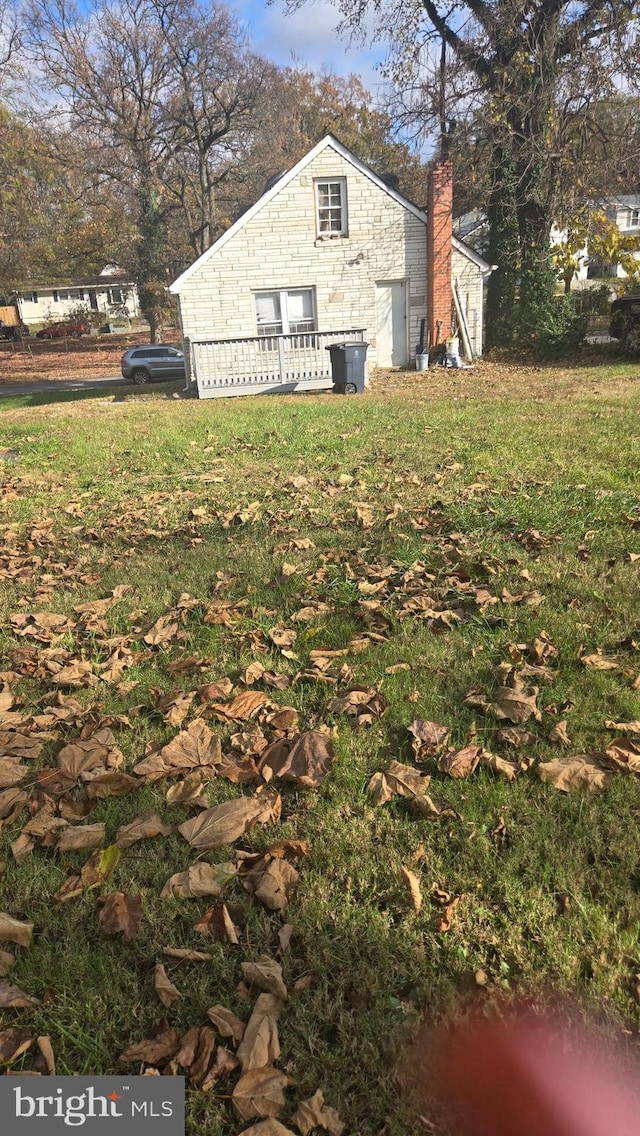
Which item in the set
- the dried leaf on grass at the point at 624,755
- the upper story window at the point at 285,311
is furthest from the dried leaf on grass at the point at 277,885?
the upper story window at the point at 285,311

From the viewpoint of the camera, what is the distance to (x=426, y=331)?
2116 cm

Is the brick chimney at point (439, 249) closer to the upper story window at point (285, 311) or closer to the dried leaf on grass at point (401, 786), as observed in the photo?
the upper story window at point (285, 311)

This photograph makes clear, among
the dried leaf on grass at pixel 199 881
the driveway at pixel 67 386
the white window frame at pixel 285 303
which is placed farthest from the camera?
the driveway at pixel 67 386

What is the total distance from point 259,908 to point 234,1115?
1.85 ft

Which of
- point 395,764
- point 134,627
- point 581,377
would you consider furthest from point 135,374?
point 395,764

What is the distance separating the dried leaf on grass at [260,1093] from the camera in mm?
1608

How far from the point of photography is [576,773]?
253 cm

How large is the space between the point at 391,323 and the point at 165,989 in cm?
2174

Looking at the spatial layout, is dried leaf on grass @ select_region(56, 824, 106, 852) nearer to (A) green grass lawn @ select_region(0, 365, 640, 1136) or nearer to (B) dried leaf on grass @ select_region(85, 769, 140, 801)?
(A) green grass lawn @ select_region(0, 365, 640, 1136)

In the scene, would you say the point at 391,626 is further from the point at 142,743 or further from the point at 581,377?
the point at 581,377

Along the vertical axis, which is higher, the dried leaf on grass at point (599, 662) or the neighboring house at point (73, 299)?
the neighboring house at point (73, 299)

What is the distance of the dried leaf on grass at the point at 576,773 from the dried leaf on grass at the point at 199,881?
3.94ft

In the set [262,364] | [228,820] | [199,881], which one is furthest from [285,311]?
[199,881]

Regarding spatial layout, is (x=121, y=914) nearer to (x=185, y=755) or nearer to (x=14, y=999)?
(x=14, y=999)
